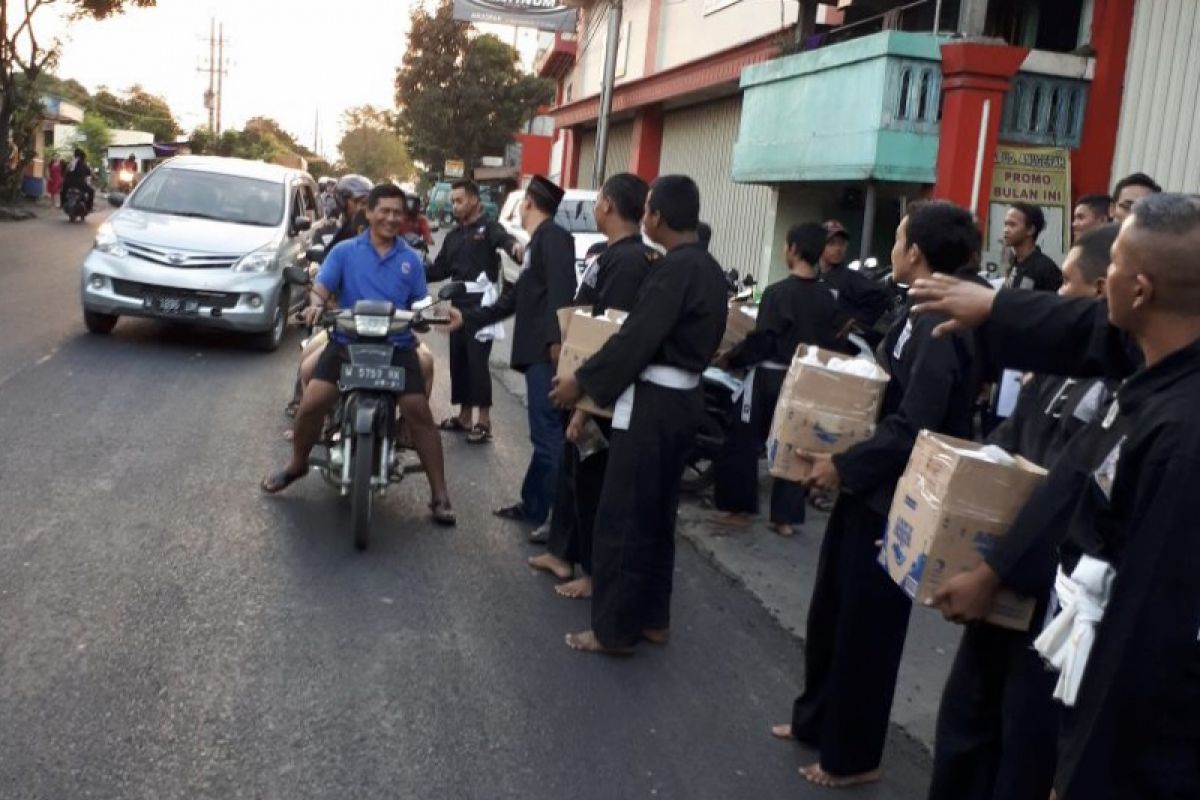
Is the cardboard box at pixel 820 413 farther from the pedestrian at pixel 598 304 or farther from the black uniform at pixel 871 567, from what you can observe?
the pedestrian at pixel 598 304

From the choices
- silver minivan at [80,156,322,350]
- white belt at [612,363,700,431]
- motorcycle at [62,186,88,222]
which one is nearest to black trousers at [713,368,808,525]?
white belt at [612,363,700,431]

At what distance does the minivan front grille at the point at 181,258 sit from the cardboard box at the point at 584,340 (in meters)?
A: 7.16

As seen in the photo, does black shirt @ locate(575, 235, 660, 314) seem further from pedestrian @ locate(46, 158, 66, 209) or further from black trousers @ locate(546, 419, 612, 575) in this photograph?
pedestrian @ locate(46, 158, 66, 209)

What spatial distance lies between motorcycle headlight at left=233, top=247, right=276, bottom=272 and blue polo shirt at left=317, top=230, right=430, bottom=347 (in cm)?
517

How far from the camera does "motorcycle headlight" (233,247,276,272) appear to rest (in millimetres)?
11930

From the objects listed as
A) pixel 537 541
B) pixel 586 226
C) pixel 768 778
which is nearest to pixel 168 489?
pixel 537 541

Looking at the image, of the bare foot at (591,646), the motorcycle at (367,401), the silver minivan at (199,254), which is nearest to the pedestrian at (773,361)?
the motorcycle at (367,401)

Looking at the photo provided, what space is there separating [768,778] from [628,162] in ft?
74.0

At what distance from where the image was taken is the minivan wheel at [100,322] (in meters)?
12.4

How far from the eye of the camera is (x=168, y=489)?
7160 mm

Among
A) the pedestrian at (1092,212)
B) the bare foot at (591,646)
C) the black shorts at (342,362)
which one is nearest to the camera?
the bare foot at (591,646)

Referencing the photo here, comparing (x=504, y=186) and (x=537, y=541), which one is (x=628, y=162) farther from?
(x=504, y=186)

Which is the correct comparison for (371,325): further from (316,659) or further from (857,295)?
(857,295)

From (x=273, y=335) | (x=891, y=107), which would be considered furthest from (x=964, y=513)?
(x=273, y=335)
